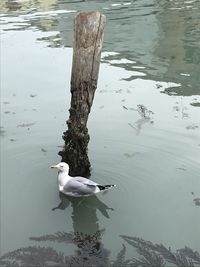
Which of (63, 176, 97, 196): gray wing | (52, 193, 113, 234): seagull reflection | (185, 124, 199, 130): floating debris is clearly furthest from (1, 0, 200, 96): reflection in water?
(63, 176, 97, 196): gray wing

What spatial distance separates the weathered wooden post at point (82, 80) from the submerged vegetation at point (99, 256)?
1.59 metres

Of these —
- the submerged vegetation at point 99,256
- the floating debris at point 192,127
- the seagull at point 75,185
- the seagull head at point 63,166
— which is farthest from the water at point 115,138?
the seagull head at point 63,166

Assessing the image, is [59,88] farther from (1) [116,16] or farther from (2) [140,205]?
(1) [116,16]

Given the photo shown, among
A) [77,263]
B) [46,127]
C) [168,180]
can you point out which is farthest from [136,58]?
[77,263]

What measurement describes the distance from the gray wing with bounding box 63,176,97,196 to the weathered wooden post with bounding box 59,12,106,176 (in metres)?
0.54

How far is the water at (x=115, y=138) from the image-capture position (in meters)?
6.35

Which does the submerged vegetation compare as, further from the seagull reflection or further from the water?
the seagull reflection

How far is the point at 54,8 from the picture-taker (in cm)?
2212

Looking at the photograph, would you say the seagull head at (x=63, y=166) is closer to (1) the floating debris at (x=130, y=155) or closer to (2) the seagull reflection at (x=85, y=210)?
(2) the seagull reflection at (x=85, y=210)

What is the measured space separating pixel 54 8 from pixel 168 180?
1665 cm

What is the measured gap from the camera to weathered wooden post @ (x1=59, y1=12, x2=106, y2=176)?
6.22 m

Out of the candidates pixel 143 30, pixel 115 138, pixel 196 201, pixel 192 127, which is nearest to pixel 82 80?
pixel 115 138

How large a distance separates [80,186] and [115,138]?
7.42 ft

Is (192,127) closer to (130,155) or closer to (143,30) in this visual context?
(130,155)
